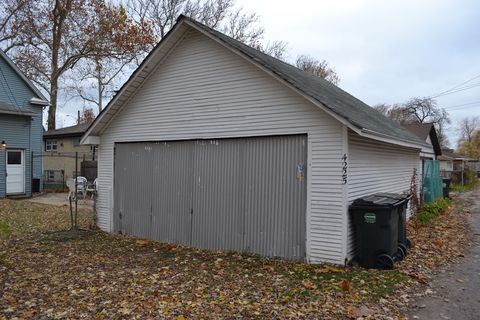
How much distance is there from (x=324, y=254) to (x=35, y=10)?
27.9 metres

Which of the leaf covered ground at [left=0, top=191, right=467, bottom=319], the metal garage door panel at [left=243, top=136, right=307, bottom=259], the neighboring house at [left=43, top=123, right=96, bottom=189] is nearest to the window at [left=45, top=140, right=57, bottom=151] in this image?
the neighboring house at [left=43, top=123, right=96, bottom=189]

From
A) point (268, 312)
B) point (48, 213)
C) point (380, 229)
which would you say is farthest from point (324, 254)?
point (48, 213)

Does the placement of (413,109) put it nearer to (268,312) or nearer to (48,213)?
(48,213)

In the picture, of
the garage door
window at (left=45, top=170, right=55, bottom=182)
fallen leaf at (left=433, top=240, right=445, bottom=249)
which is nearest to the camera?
the garage door

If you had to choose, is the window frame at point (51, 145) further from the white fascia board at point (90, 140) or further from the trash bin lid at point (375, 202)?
the trash bin lid at point (375, 202)

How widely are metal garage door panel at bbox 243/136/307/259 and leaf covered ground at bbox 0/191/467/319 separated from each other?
386 millimetres

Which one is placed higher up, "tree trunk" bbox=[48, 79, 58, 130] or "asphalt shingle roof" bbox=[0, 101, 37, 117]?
"tree trunk" bbox=[48, 79, 58, 130]

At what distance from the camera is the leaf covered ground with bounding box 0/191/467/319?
204 inches

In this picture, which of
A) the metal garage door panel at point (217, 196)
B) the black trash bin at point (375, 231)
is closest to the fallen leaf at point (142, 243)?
the metal garage door panel at point (217, 196)

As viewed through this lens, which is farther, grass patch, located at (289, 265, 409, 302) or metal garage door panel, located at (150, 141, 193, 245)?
metal garage door panel, located at (150, 141, 193, 245)

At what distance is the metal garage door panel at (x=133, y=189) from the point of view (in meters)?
10.0

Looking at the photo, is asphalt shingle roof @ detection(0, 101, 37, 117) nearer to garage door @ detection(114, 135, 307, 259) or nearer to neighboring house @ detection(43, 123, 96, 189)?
neighboring house @ detection(43, 123, 96, 189)

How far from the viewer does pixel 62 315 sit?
16.6ft

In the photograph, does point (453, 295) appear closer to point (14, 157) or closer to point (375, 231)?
point (375, 231)
